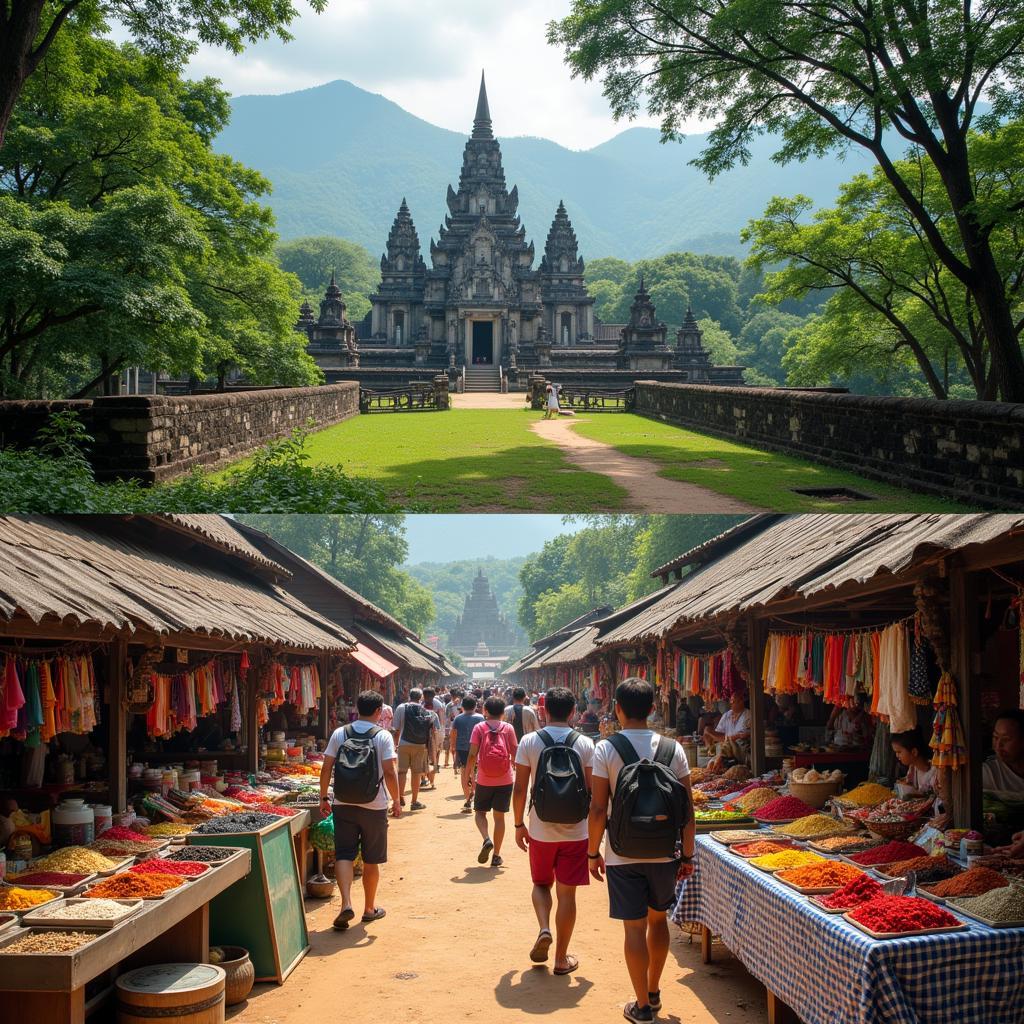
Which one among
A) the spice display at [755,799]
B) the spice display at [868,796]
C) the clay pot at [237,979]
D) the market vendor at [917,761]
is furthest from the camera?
the spice display at [755,799]

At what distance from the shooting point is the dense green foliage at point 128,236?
1709cm

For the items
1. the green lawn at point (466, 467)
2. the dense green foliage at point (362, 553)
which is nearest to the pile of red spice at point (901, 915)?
the green lawn at point (466, 467)

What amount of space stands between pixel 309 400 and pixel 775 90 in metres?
9.92

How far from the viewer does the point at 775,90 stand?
1723 centimetres

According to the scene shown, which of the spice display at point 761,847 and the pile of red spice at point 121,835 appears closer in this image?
the spice display at point 761,847

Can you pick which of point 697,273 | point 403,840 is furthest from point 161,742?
point 697,273

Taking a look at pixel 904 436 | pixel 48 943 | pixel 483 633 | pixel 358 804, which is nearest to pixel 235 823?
pixel 358 804

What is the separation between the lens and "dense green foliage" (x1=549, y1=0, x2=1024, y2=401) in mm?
14766

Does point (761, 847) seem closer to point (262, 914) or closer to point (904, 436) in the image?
point (262, 914)

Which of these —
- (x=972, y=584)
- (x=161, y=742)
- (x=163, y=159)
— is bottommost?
(x=161, y=742)

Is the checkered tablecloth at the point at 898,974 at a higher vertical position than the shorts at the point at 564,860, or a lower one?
higher

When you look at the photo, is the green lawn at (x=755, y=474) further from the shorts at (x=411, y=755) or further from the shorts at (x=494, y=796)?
the shorts at (x=411, y=755)

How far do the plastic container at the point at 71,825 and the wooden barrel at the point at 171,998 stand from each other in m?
1.70

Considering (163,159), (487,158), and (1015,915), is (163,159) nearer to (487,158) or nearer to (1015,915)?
(1015,915)
